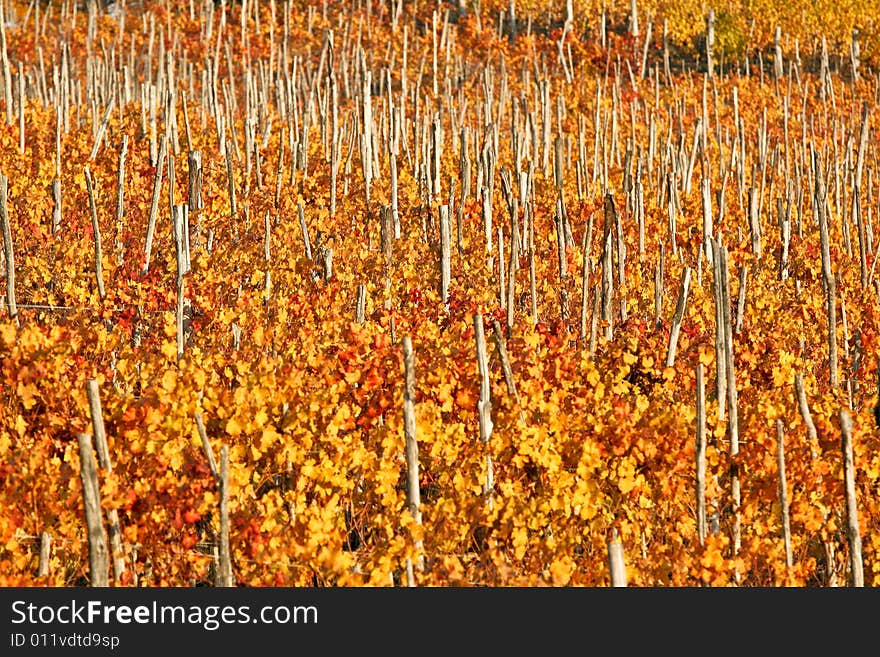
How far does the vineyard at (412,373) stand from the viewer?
194 inches

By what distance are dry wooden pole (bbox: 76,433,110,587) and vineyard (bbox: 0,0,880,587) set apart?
2 cm

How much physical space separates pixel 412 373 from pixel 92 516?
1.70 meters

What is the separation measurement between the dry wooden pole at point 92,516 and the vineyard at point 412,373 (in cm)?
2

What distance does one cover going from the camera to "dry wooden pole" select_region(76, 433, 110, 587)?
13.8ft

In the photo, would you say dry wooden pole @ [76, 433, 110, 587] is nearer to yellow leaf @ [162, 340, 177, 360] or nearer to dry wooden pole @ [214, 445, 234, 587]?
dry wooden pole @ [214, 445, 234, 587]

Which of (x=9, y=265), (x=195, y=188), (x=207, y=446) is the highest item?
(x=195, y=188)

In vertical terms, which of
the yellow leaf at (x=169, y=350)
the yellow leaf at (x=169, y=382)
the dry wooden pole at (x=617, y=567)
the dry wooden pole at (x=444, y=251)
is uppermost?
the dry wooden pole at (x=444, y=251)

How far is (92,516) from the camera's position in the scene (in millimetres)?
4242

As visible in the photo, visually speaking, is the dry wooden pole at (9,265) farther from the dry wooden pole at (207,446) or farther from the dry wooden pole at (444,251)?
the dry wooden pole at (444,251)

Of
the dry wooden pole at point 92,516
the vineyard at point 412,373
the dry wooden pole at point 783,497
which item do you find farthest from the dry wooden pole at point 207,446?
the dry wooden pole at point 783,497

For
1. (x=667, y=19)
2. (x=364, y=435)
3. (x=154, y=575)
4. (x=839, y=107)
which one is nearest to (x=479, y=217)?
(x=364, y=435)

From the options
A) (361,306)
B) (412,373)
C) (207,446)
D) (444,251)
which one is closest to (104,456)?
(207,446)

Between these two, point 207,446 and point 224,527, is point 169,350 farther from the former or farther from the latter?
point 224,527

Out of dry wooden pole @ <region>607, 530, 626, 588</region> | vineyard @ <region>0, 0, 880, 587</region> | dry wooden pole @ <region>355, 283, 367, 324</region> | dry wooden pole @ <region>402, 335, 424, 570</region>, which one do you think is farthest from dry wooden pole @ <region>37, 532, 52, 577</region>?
dry wooden pole @ <region>355, 283, 367, 324</region>
